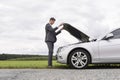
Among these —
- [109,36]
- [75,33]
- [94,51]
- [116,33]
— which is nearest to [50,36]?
[75,33]

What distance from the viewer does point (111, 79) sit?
9297 mm

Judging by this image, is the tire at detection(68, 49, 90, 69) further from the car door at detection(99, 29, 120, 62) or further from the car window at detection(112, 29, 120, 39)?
the car window at detection(112, 29, 120, 39)

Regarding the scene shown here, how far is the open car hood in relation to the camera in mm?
14611

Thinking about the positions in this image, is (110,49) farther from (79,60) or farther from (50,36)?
(50,36)

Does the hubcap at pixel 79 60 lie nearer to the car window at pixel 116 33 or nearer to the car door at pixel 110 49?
the car door at pixel 110 49

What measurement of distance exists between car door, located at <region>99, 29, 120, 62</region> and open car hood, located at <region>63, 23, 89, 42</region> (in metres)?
1.12

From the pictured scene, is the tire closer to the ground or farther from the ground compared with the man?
closer to the ground

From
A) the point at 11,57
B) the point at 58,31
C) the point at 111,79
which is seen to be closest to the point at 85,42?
the point at 58,31

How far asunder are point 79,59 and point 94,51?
1.97 ft

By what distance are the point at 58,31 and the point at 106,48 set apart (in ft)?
7.03

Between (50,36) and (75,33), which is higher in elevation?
(75,33)

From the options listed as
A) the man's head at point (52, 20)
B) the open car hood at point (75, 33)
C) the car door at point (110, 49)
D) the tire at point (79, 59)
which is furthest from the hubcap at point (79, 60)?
the man's head at point (52, 20)

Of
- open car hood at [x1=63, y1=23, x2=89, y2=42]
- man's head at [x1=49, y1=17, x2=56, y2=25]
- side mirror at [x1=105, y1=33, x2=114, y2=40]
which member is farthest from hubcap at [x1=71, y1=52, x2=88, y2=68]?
man's head at [x1=49, y1=17, x2=56, y2=25]

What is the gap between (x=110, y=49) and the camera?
13383 millimetres
